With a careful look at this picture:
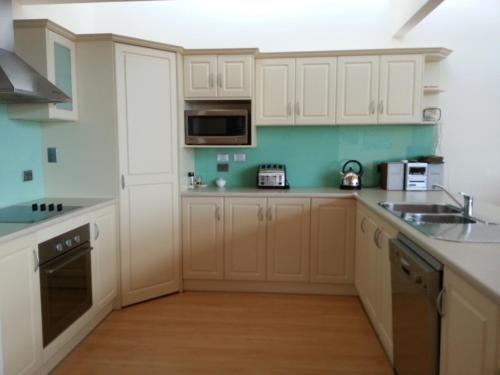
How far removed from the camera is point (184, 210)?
3432 millimetres

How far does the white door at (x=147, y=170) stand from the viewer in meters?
3.01

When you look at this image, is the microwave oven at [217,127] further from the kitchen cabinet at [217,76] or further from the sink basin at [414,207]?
the sink basin at [414,207]

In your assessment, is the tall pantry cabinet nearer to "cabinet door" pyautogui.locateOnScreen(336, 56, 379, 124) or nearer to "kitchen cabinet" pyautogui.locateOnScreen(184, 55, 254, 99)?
"kitchen cabinet" pyautogui.locateOnScreen(184, 55, 254, 99)

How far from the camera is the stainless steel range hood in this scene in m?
2.06

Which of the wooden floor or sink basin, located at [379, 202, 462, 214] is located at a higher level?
sink basin, located at [379, 202, 462, 214]

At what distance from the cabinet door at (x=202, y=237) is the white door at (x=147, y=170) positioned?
0.11m

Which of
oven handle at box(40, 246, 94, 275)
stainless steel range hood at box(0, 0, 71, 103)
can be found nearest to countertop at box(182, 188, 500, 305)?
oven handle at box(40, 246, 94, 275)

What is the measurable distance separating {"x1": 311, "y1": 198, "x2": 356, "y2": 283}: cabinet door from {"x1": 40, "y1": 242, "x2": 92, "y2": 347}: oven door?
6.03 feet

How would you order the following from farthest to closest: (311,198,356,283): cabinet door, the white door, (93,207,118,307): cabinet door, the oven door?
1. (311,198,356,283): cabinet door
2. the white door
3. (93,207,118,307): cabinet door
4. the oven door

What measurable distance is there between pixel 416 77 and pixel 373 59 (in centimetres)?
41

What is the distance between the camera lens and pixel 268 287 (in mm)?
3506

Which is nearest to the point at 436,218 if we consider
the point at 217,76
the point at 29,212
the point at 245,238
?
the point at 245,238

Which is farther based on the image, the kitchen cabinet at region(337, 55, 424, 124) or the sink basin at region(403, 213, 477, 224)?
the kitchen cabinet at region(337, 55, 424, 124)

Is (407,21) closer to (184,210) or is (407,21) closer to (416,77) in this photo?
(416,77)
